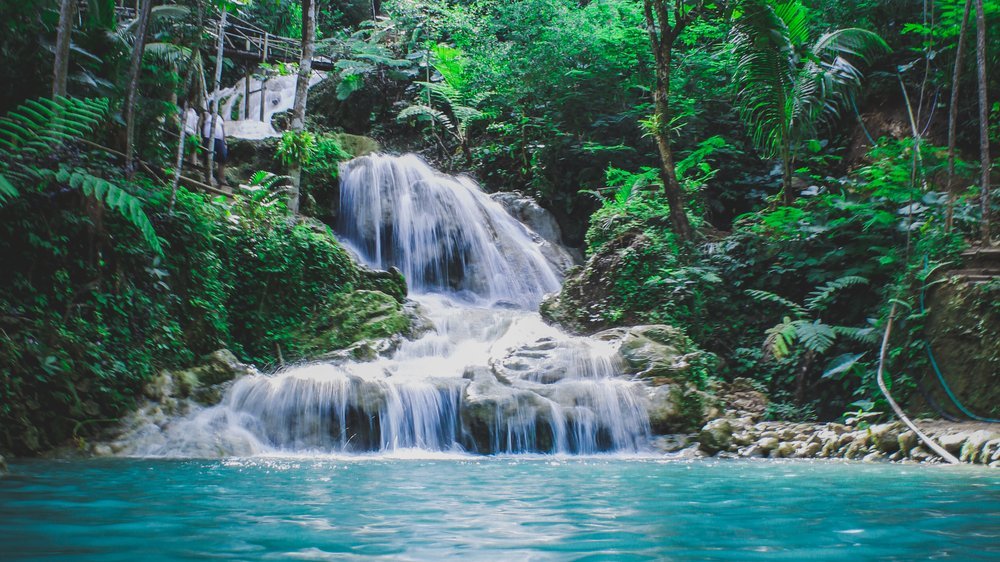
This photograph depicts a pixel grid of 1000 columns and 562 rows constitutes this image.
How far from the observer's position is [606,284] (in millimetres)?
10938

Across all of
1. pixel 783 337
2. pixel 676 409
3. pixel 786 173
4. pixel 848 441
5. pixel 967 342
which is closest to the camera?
pixel 848 441

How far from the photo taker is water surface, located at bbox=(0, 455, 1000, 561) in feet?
7.09

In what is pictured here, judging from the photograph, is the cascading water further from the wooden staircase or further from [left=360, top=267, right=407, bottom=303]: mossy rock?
the wooden staircase

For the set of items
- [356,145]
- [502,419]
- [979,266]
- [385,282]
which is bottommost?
[502,419]

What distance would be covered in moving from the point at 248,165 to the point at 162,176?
223 inches

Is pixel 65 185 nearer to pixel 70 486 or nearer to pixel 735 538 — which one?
pixel 70 486

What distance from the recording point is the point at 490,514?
295 cm

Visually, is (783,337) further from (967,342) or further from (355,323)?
(355,323)

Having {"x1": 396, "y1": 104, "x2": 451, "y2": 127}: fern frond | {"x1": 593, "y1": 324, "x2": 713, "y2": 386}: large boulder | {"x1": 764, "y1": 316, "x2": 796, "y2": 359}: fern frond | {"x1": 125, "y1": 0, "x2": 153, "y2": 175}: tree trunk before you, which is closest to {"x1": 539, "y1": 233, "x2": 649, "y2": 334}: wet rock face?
{"x1": 593, "y1": 324, "x2": 713, "y2": 386}: large boulder

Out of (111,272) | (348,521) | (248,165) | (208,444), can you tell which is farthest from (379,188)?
(348,521)

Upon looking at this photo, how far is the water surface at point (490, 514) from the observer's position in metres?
2.16

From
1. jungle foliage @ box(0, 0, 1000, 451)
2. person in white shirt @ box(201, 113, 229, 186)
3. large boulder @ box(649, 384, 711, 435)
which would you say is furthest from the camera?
person in white shirt @ box(201, 113, 229, 186)

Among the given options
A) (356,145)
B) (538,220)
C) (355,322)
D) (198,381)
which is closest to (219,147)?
(356,145)

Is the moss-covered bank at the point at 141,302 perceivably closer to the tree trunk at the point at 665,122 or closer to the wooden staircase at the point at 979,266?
the tree trunk at the point at 665,122
